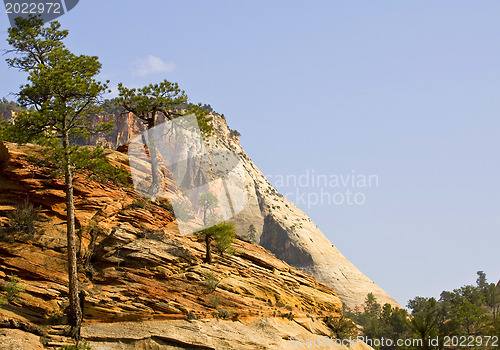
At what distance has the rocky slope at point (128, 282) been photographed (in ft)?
67.9

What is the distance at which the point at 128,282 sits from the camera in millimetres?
23828

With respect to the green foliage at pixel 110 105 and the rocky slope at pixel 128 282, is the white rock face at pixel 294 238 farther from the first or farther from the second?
the rocky slope at pixel 128 282

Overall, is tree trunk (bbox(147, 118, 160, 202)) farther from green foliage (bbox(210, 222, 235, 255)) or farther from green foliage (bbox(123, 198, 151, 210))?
green foliage (bbox(210, 222, 235, 255))

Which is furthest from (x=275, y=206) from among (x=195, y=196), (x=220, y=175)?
(x=195, y=196)

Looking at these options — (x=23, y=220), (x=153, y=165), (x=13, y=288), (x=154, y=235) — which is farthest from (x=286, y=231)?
(x=13, y=288)

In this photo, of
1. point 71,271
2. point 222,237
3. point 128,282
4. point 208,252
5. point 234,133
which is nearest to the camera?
point 71,271

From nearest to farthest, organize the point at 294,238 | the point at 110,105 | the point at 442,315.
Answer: the point at 110,105 → the point at 442,315 → the point at 294,238

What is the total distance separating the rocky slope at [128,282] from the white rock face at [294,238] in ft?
234

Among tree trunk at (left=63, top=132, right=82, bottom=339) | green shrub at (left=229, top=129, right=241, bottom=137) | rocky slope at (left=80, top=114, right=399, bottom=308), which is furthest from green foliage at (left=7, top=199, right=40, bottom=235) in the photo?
green shrub at (left=229, top=129, right=241, bottom=137)

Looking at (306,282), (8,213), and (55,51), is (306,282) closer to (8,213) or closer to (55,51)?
(8,213)

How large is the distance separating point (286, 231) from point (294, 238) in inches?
118

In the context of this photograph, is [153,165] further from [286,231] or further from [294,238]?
[286,231]

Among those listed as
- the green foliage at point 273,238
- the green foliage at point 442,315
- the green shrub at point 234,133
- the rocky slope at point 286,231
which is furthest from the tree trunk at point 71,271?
the green shrub at point 234,133

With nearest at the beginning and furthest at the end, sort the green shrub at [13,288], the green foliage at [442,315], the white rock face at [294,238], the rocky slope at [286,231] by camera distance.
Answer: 1. the green shrub at [13,288]
2. the green foliage at [442,315]
3. the white rock face at [294,238]
4. the rocky slope at [286,231]
